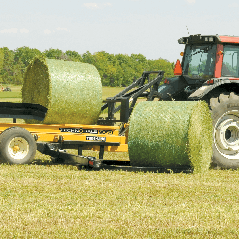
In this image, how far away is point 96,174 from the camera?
7.74m

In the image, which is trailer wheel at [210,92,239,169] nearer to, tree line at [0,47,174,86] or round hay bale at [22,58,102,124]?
round hay bale at [22,58,102,124]

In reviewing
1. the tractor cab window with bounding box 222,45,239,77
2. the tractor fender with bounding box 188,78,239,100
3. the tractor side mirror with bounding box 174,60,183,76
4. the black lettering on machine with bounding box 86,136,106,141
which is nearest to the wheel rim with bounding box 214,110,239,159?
the tractor fender with bounding box 188,78,239,100

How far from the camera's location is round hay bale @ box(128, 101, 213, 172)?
7.72m

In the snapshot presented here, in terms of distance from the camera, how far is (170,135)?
7.74 meters

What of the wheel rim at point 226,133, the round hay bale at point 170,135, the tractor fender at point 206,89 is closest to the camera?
the round hay bale at point 170,135

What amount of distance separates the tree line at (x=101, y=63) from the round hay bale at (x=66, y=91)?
92.9 meters

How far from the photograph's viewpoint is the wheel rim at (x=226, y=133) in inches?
351

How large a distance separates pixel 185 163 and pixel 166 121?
0.78m

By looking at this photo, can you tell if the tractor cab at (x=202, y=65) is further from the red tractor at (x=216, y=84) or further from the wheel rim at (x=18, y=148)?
the wheel rim at (x=18, y=148)

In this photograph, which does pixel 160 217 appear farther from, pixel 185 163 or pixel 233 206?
pixel 185 163

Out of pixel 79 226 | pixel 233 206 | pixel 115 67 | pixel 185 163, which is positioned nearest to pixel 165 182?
pixel 185 163

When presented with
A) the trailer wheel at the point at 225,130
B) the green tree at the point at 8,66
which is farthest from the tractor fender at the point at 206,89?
the green tree at the point at 8,66

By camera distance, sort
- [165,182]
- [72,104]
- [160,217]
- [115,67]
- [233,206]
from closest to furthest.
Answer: [160,217] < [233,206] < [165,182] < [72,104] < [115,67]

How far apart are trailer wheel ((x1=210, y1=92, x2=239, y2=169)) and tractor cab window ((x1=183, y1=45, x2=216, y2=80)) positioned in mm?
823
